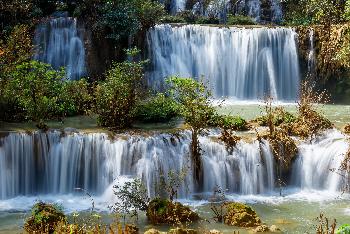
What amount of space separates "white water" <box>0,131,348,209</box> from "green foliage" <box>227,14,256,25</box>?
1708 cm

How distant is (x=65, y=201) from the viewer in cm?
1530

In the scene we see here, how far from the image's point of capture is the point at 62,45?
25.3m

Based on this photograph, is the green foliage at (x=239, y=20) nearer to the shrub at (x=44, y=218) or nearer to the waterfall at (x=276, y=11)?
the waterfall at (x=276, y=11)

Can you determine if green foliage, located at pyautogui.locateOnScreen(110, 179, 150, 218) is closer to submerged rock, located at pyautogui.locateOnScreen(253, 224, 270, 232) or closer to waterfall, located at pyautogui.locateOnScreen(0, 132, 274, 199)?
waterfall, located at pyautogui.locateOnScreen(0, 132, 274, 199)

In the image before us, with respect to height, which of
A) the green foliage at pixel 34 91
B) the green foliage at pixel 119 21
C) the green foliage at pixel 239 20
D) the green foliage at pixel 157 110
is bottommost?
the green foliage at pixel 157 110

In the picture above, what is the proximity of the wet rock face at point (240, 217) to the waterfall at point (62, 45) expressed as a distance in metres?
14.1

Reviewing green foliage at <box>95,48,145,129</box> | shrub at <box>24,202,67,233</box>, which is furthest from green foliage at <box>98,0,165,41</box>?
shrub at <box>24,202,67,233</box>

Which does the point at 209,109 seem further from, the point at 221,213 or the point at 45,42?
the point at 45,42

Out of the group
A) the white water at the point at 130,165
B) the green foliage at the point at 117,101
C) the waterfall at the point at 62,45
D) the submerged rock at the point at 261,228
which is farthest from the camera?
the waterfall at the point at 62,45

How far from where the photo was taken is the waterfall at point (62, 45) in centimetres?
2508

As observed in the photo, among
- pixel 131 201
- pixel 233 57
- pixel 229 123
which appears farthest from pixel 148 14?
pixel 131 201

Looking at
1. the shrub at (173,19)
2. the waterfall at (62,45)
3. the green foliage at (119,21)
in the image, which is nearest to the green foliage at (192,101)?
the green foliage at (119,21)

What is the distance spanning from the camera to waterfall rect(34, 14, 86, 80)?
82.3 feet

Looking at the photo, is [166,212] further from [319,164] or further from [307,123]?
[307,123]
